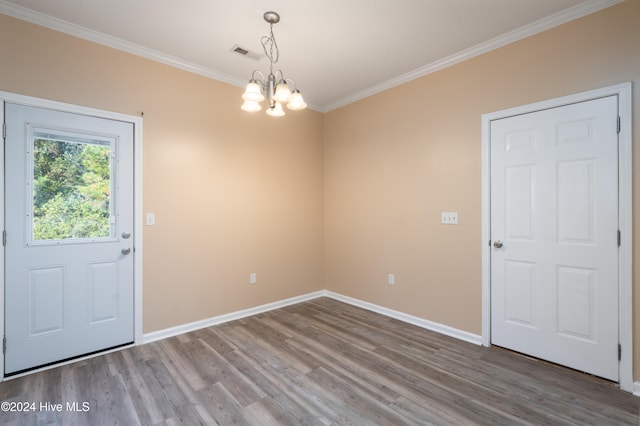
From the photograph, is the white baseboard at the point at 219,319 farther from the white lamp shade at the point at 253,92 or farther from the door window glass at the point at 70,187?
the white lamp shade at the point at 253,92

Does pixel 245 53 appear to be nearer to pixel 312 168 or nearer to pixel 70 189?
pixel 312 168

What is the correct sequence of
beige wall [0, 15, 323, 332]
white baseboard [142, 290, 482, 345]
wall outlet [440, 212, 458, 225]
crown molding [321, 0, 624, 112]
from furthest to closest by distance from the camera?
wall outlet [440, 212, 458, 225], white baseboard [142, 290, 482, 345], beige wall [0, 15, 323, 332], crown molding [321, 0, 624, 112]

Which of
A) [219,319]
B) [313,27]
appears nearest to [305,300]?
[219,319]

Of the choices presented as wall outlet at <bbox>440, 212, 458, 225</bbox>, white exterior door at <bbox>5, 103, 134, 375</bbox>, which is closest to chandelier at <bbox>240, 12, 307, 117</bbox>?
white exterior door at <bbox>5, 103, 134, 375</bbox>

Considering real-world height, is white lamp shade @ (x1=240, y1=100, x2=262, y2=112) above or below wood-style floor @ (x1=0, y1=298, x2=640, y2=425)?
above

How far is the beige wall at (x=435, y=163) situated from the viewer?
7.61 ft

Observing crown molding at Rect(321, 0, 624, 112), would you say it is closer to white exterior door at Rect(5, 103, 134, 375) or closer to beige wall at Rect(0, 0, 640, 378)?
beige wall at Rect(0, 0, 640, 378)

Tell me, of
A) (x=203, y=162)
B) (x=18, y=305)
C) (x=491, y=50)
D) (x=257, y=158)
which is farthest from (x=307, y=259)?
(x=491, y=50)

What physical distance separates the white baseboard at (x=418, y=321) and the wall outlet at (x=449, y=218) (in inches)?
43.5

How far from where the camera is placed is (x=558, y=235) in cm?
251

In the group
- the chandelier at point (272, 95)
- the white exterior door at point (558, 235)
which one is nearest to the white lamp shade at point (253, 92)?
the chandelier at point (272, 95)

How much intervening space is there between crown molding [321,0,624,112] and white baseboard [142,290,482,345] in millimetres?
2777

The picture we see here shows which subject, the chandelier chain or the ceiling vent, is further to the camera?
the ceiling vent

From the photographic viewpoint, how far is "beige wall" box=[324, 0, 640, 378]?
2.32m
